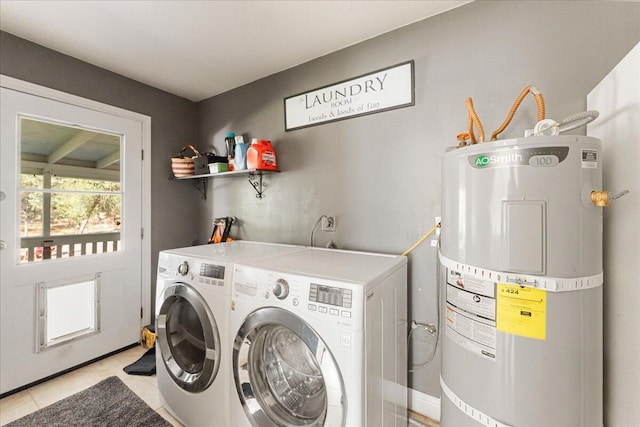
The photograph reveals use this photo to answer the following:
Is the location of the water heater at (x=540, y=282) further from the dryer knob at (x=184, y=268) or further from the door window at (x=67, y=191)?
the door window at (x=67, y=191)

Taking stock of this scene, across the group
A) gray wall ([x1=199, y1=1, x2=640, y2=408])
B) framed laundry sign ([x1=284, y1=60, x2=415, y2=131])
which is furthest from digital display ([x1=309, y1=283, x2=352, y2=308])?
framed laundry sign ([x1=284, y1=60, x2=415, y2=131])

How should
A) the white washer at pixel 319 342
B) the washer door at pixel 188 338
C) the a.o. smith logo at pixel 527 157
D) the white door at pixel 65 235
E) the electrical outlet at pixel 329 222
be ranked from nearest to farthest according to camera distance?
the a.o. smith logo at pixel 527 157 < the white washer at pixel 319 342 < the washer door at pixel 188 338 < the white door at pixel 65 235 < the electrical outlet at pixel 329 222

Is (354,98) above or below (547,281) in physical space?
above

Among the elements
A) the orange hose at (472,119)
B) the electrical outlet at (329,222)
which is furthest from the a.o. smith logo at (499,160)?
the electrical outlet at (329,222)

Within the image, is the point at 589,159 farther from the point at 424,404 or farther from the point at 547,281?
the point at 424,404

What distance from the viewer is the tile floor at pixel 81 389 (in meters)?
1.66

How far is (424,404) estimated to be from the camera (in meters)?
1.67

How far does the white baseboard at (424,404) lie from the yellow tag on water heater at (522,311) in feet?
3.40

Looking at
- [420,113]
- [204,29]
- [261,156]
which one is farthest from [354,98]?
[204,29]

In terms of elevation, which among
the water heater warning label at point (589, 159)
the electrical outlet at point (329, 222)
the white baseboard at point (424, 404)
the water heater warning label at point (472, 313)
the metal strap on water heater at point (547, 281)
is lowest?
the white baseboard at point (424, 404)

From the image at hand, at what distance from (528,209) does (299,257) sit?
1.10 meters

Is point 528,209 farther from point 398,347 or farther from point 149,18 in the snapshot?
point 149,18

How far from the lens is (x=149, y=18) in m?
1.64

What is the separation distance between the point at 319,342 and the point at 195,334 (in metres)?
0.89
